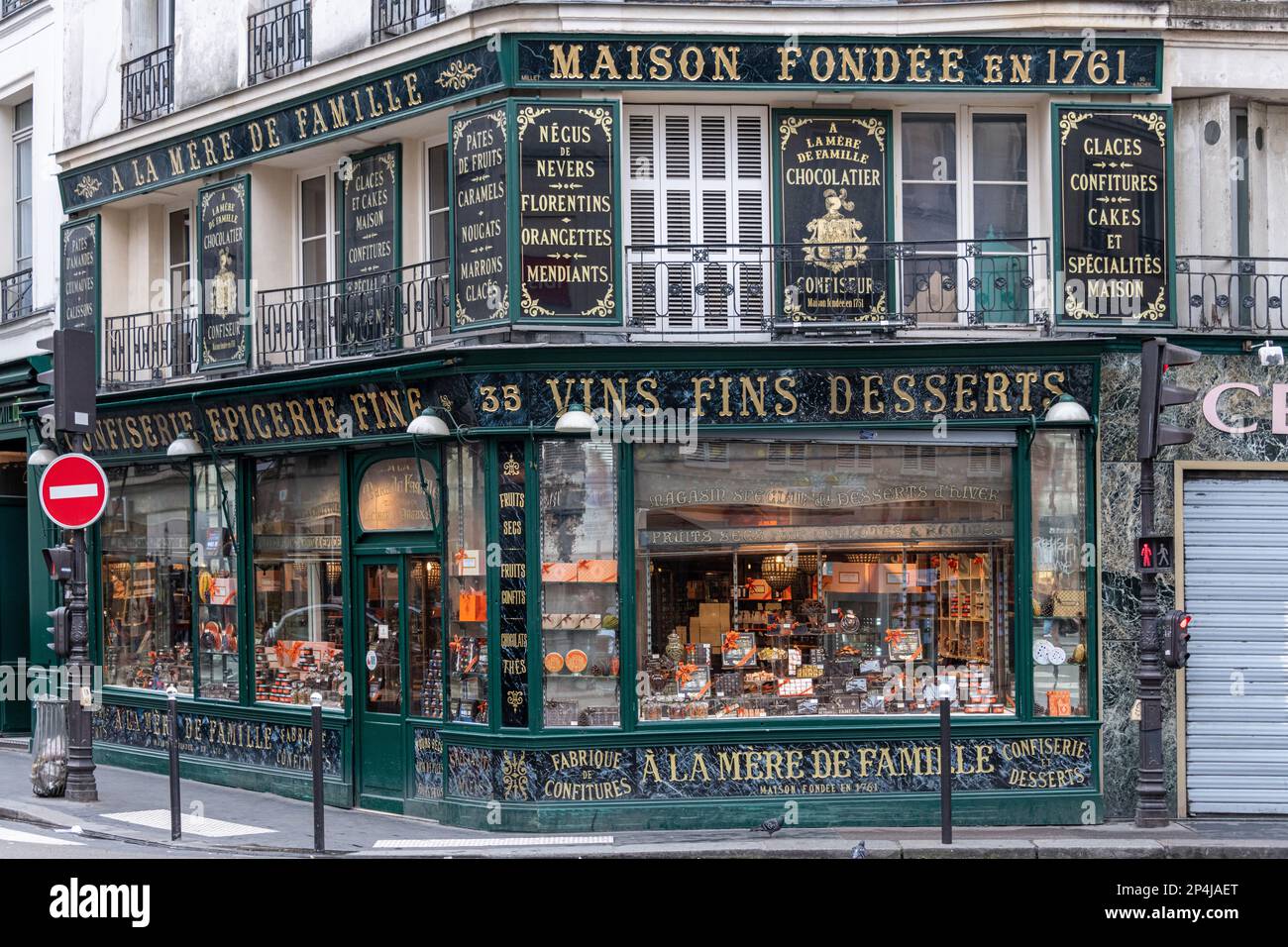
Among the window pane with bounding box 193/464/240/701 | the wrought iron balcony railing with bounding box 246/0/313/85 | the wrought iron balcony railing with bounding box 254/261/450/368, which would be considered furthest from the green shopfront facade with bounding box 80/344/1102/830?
the wrought iron balcony railing with bounding box 246/0/313/85

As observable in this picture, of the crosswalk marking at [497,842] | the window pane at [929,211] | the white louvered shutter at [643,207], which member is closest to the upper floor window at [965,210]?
the window pane at [929,211]

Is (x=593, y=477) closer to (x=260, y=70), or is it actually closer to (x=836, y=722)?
(x=836, y=722)

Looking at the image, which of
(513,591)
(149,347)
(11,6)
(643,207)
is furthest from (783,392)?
(11,6)

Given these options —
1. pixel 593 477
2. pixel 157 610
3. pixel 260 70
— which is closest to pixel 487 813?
pixel 593 477

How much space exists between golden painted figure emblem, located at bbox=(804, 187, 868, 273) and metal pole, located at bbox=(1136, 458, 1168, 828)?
3079 millimetres

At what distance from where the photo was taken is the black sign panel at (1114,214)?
534 inches

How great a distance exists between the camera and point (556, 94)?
1337 centimetres

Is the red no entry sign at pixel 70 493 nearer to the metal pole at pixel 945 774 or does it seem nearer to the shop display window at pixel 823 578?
the shop display window at pixel 823 578

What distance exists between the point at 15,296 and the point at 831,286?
11392 millimetres

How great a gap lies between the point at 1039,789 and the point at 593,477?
467 cm

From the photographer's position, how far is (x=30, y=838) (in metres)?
12.5

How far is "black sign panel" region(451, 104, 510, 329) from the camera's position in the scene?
13.3 meters

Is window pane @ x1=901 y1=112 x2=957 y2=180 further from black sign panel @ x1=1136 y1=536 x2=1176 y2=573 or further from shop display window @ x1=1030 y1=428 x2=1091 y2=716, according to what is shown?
black sign panel @ x1=1136 y1=536 x2=1176 y2=573

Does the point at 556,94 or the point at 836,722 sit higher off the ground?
the point at 556,94
